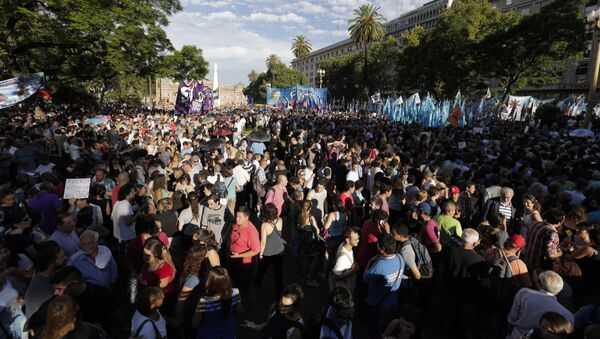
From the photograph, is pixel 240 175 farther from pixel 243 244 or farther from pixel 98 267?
pixel 98 267

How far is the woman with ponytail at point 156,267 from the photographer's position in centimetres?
357

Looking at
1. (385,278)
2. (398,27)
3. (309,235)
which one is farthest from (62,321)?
(398,27)

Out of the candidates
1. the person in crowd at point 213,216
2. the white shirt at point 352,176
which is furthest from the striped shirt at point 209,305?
the white shirt at point 352,176

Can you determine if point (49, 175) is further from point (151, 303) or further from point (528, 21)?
point (528, 21)

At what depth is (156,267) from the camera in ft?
12.0

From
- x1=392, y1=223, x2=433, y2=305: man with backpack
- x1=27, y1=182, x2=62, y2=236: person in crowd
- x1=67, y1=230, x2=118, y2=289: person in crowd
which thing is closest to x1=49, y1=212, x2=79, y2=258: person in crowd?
x1=67, y1=230, x2=118, y2=289: person in crowd

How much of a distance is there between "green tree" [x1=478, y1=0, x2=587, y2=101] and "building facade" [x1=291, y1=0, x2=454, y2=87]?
28453 mm

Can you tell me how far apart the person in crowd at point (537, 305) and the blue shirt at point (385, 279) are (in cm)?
115

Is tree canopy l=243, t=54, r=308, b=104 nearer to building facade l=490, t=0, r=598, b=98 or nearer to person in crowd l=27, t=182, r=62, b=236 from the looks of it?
building facade l=490, t=0, r=598, b=98

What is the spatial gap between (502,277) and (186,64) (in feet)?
92.8

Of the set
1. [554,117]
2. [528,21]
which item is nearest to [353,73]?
[528,21]

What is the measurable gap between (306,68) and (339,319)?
14778 cm

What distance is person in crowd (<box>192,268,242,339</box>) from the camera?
310 centimetres

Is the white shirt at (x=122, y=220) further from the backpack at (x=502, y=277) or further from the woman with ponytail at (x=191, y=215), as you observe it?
the backpack at (x=502, y=277)
